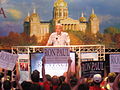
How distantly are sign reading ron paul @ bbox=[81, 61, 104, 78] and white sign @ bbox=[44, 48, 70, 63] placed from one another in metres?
0.37

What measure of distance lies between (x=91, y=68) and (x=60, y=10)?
216ft

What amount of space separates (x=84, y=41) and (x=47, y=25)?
9.36m

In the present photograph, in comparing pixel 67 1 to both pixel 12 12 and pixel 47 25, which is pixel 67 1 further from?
pixel 12 12

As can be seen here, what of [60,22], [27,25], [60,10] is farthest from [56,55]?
[60,10]

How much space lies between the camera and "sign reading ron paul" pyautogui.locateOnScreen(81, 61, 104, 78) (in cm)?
771

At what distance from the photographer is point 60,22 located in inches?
2763

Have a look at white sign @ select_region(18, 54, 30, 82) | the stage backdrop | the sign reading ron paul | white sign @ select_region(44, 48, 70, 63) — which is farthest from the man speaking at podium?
white sign @ select_region(44, 48, 70, 63)

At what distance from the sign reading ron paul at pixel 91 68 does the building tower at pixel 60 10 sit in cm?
6160

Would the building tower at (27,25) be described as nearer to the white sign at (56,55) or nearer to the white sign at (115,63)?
the white sign at (56,55)

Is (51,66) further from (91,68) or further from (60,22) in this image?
(60,22)

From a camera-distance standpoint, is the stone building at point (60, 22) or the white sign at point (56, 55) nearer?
the white sign at point (56, 55)

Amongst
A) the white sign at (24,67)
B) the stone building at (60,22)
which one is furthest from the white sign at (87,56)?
the stone building at (60,22)

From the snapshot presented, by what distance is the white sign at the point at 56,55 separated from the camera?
768cm

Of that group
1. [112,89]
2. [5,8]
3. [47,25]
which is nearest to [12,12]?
[5,8]
